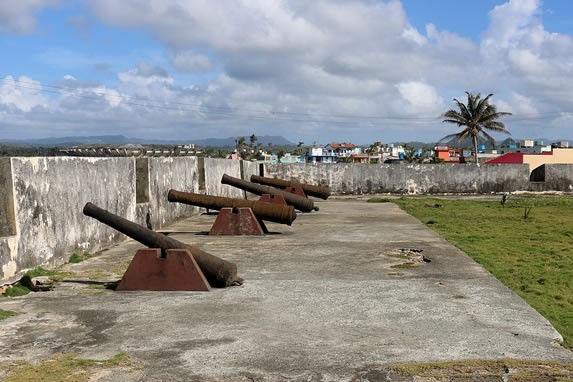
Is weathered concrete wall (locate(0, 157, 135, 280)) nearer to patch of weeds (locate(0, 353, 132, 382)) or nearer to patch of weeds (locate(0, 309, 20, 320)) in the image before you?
patch of weeds (locate(0, 309, 20, 320))

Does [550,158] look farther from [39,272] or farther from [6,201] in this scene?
[6,201]

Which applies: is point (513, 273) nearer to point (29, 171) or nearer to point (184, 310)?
point (184, 310)

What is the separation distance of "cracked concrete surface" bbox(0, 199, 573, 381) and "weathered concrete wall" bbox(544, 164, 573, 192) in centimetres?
2414


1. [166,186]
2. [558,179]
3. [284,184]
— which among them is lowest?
[558,179]

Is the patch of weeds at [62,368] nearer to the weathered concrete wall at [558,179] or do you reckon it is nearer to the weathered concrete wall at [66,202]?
the weathered concrete wall at [66,202]

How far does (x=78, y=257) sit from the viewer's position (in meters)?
9.01

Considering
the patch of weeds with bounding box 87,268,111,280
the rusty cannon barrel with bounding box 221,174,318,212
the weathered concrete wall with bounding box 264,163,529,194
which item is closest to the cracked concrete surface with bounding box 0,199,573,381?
the patch of weeds with bounding box 87,268,111,280

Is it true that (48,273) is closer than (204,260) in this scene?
No

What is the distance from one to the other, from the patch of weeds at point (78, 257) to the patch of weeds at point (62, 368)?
4.56 m

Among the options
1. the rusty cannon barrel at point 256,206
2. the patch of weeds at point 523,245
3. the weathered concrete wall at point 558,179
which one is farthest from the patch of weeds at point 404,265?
the weathered concrete wall at point 558,179

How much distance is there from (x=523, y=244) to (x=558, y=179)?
21.3 metres

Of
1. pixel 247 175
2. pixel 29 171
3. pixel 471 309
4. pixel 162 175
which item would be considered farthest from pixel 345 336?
pixel 247 175

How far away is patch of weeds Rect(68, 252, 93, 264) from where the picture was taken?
8820 millimetres

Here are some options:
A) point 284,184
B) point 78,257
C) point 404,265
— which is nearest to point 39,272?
point 78,257
